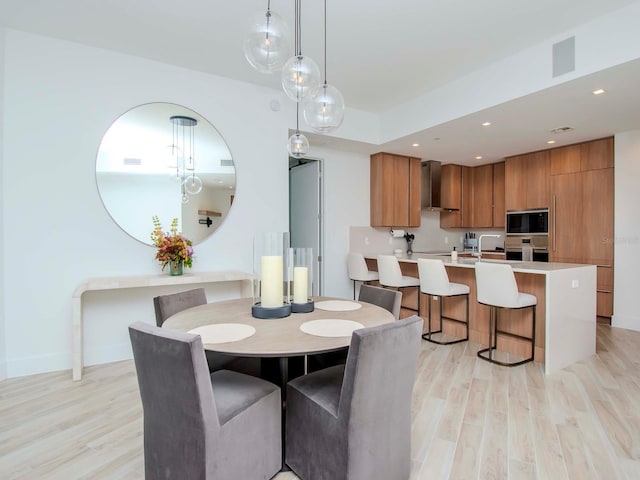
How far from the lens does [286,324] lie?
1.73 m

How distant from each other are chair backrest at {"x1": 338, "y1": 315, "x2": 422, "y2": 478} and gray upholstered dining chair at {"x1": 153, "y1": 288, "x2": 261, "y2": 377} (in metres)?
0.84

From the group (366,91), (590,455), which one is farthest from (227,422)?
(366,91)

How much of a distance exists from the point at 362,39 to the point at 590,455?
3.27m

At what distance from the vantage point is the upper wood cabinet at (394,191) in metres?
5.21

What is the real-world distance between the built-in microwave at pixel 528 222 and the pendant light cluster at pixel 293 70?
4.36 m

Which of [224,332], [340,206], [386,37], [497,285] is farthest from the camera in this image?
[340,206]

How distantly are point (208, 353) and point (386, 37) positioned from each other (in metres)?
2.85

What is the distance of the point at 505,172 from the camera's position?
221 inches

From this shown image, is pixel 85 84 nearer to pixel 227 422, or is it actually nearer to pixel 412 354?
pixel 227 422

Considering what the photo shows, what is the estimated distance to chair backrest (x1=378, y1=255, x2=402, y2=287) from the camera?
13.3ft

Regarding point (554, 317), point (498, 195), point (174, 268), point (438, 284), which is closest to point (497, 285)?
point (554, 317)

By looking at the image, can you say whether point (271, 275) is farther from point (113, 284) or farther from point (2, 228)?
point (2, 228)

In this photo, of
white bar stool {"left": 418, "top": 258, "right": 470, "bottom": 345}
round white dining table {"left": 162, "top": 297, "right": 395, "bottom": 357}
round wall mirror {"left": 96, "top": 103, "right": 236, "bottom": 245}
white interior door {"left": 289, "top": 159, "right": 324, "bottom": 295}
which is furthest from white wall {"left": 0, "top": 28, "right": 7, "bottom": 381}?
white bar stool {"left": 418, "top": 258, "right": 470, "bottom": 345}

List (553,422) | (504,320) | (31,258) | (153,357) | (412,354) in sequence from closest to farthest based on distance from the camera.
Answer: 1. (153,357)
2. (412,354)
3. (553,422)
4. (31,258)
5. (504,320)
